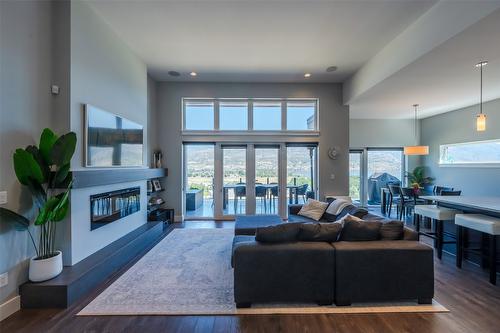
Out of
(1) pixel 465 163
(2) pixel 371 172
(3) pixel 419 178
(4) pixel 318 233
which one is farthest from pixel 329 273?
(3) pixel 419 178

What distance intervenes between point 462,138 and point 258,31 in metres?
6.87

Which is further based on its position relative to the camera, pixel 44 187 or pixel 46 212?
pixel 44 187

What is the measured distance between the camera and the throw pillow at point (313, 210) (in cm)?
432

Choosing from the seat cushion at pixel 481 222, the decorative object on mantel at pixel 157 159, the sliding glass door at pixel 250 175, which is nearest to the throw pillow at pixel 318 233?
the seat cushion at pixel 481 222

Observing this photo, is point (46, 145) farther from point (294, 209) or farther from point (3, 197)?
point (294, 209)

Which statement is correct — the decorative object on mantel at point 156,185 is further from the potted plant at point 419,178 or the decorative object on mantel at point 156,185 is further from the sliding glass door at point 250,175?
the potted plant at point 419,178

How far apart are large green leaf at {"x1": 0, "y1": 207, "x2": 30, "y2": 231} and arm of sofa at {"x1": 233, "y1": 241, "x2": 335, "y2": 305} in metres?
2.13

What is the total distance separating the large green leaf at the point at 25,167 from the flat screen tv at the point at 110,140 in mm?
789

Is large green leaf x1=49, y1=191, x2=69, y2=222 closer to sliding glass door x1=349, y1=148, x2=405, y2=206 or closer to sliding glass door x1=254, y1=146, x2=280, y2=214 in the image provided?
sliding glass door x1=254, y1=146, x2=280, y2=214

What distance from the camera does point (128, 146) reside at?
399 cm

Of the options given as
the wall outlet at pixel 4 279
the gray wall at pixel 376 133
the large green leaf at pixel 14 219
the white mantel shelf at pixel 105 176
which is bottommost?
the wall outlet at pixel 4 279

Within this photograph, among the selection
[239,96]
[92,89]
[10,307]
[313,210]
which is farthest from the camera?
[239,96]

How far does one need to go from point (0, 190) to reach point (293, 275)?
3.04m

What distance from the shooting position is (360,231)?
2.46 meters
